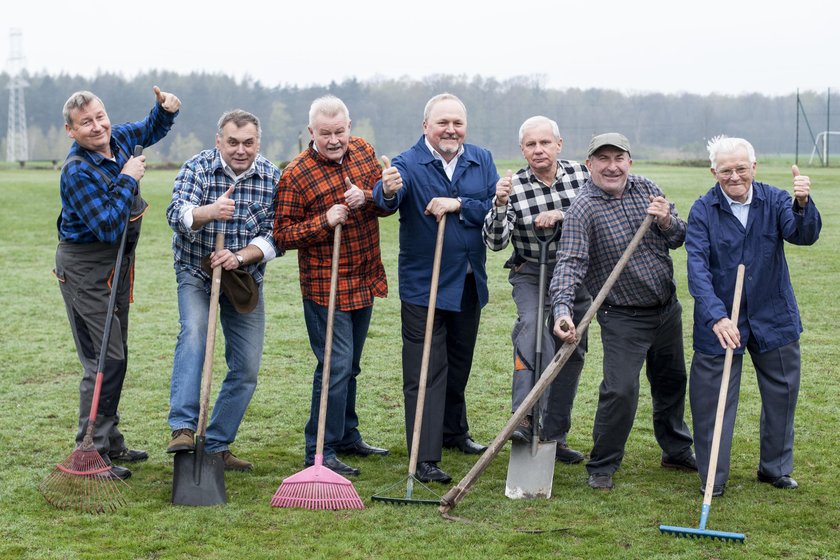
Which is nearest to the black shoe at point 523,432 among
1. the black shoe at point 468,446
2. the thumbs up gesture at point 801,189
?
the black shoe at point 468,446

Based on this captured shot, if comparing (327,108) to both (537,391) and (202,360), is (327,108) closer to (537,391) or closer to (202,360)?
(202,360)

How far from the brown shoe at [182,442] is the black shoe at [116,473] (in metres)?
0.33

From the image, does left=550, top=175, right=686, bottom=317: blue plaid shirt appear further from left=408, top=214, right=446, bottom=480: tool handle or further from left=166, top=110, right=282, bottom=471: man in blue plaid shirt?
left=166, top=110, right=282, bottom=471: man in blue plaid shirt

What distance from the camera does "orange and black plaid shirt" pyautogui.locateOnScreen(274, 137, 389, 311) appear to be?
18.4 feet

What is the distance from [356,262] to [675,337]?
174cm

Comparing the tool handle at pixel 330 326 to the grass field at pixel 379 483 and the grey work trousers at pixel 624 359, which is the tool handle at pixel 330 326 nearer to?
the grass field at pixel 379 483

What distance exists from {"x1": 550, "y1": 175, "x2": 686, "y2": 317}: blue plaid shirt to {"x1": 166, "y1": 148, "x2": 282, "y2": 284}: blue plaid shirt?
1.58m

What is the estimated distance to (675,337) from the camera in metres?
5.57

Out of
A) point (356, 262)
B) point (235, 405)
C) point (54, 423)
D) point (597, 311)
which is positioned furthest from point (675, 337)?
point (54, 423)

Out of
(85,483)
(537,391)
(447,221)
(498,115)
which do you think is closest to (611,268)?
(537,391)

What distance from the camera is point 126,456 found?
5.95m

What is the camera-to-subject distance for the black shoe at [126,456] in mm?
5934

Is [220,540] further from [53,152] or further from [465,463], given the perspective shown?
[53,152]

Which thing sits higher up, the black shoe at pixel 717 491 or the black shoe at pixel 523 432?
the black shoe at pixel 523 432
